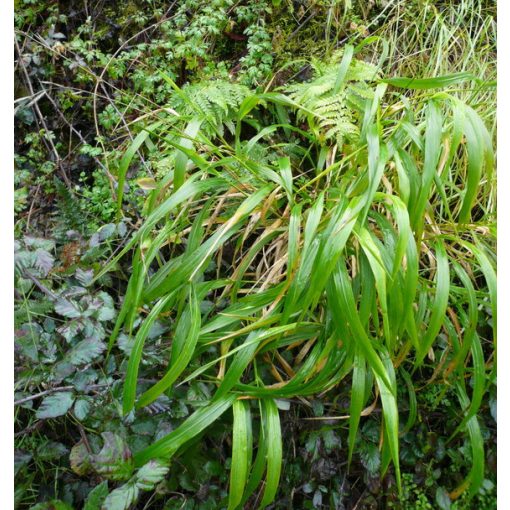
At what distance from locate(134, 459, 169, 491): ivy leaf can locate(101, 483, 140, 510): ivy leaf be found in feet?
0.04

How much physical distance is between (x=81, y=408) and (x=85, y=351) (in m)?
0.10

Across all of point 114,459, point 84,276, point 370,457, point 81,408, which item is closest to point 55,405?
point 81,408

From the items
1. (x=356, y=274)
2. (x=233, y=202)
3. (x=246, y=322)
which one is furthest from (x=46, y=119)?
(x=356, y=274)

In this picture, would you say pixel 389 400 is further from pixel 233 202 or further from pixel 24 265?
pixel 24 265

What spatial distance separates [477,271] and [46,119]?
124cm

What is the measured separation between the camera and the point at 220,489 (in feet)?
3.15

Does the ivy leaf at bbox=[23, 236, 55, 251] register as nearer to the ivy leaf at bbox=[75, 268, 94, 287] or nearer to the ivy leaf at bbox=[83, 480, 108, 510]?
the ivy leaf at bbox=[75, 268, 94, 287]

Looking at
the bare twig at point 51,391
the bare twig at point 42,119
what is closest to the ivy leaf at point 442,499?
the bare twig at point 51,391

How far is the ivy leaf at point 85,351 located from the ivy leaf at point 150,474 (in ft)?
0.73

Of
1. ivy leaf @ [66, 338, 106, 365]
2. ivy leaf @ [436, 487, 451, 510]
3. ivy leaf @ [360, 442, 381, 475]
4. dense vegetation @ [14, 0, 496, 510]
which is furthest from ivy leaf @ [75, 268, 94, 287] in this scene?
ivy leaf @ [436, 487, 451, 510]

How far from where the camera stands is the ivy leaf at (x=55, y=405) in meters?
0.85

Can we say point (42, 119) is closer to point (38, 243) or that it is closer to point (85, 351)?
point (38, 243)

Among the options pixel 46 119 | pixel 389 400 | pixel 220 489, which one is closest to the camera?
pixel 389 400

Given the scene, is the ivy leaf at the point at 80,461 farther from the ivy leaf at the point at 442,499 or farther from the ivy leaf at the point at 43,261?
the ivy leaf at the point at 442,499
